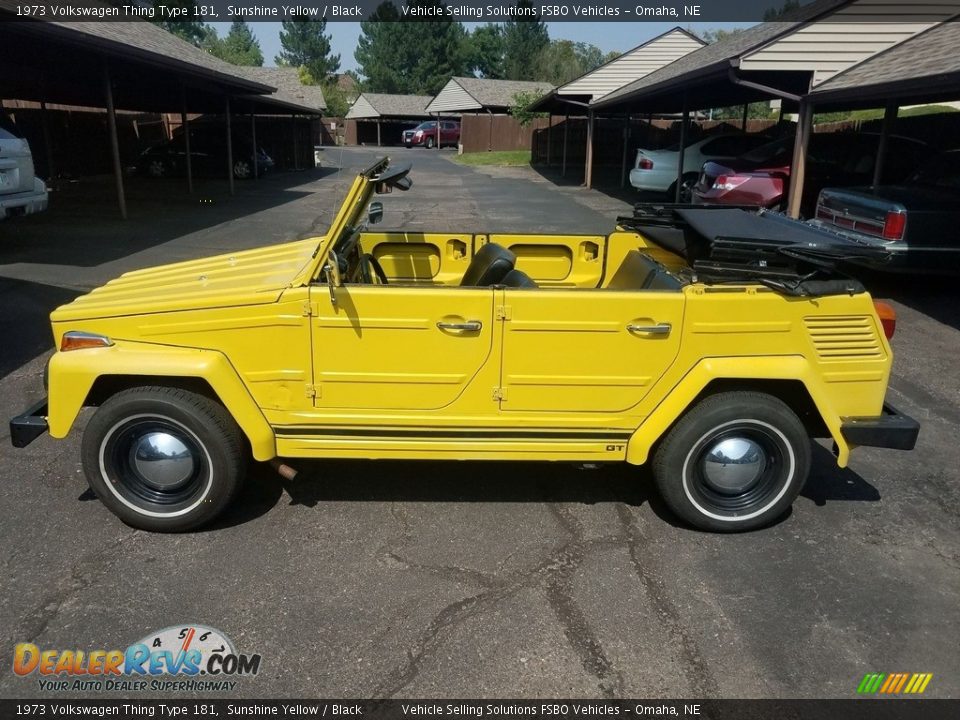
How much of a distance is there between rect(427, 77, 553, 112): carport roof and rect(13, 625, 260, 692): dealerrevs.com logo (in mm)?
Result: 51870

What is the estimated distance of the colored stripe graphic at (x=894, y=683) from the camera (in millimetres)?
2705

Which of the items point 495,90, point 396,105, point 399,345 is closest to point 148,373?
point 399,345

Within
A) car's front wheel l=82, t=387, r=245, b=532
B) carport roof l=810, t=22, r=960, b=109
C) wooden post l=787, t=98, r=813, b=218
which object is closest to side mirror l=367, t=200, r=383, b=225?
car's front wheel l=82, t=387, r=245, b=532

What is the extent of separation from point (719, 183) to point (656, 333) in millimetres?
10049

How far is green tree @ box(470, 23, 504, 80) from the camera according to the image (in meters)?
103

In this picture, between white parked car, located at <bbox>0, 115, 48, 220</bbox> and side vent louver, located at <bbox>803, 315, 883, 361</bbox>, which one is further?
white parked car, located at <bbox>0, 115, 48, 220</bbox>

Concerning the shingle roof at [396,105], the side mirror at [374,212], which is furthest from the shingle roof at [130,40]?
the shingle roof at [396,105]

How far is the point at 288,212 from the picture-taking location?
1703cm

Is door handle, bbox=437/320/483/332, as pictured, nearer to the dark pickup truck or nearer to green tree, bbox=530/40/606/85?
the dark pickup truck

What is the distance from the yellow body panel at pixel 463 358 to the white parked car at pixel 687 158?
15.0 m

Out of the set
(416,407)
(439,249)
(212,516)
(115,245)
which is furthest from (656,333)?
(115,245)

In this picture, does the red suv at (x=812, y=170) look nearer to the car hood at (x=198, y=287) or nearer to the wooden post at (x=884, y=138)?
the wooden post at (x=884, y=138)

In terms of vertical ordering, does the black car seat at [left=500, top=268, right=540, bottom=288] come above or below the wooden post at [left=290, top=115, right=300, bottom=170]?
below

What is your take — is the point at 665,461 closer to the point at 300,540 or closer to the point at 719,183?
the point at 300,540
